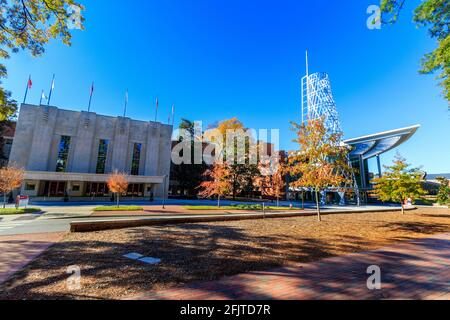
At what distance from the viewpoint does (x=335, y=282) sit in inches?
167

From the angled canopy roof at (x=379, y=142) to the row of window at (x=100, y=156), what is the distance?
148ft

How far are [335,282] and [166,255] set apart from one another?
4.44 meters

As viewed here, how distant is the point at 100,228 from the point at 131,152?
32.4 metres

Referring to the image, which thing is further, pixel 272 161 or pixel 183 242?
pixel 272 161

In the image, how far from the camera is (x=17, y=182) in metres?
20.7

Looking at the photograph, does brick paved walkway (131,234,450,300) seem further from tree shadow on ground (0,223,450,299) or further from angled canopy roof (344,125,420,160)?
angled canopy roof (344,125,420,160)

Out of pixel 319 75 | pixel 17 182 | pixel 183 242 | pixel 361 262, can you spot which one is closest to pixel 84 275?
pixel 183 242

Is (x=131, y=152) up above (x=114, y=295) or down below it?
above

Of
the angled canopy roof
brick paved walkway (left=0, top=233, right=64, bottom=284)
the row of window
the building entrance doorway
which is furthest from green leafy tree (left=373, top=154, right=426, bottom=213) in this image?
the building entrance doorway

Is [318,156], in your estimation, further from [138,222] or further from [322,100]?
[322,100]

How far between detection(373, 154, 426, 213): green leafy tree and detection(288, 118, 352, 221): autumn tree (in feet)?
33.9

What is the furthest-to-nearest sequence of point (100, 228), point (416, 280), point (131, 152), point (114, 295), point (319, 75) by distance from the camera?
point (319, 75)
point (131, 152)
point (100, 228)
point (416, 280)
point (114, 295)

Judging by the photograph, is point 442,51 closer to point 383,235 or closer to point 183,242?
point 383,235

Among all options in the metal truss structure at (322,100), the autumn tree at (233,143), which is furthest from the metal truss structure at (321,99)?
the autumn tree at (233,143)
